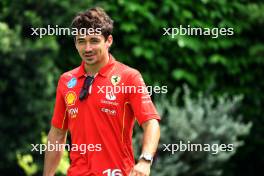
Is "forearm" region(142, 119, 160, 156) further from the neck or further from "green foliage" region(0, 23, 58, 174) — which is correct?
"green foliage" region(0, 23, 58, 174)

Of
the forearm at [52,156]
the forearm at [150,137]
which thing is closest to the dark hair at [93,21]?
the forearm at [150,137]

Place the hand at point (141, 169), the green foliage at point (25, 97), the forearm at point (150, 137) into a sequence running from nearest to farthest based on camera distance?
the hand at point (141, 169), the forearm at point (150, 137), the green foliage at point (25, 97)

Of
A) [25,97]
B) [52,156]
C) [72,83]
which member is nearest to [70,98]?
[72,83]

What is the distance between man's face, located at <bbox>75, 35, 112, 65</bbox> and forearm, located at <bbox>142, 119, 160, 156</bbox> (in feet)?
1.82

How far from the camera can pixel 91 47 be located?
5074 mm

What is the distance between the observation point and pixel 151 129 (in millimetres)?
4914

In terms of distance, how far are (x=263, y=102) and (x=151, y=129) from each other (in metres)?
5.97

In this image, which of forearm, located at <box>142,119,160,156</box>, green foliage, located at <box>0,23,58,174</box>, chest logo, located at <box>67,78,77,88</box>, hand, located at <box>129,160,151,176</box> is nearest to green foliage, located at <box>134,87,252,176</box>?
green foliage, located at <box>0,23,58,174</box>

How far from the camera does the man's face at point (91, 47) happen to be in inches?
200

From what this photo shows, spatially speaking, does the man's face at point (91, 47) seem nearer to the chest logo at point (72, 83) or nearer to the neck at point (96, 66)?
the neck at point (96, 66)

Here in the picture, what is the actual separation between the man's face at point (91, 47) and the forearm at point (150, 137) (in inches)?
A: 21.9

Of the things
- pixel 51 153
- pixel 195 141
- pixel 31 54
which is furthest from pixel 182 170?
pixel 51 153

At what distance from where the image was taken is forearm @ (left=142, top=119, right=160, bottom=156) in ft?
15.9

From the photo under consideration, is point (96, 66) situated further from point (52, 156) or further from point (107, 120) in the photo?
point (52, 156)
